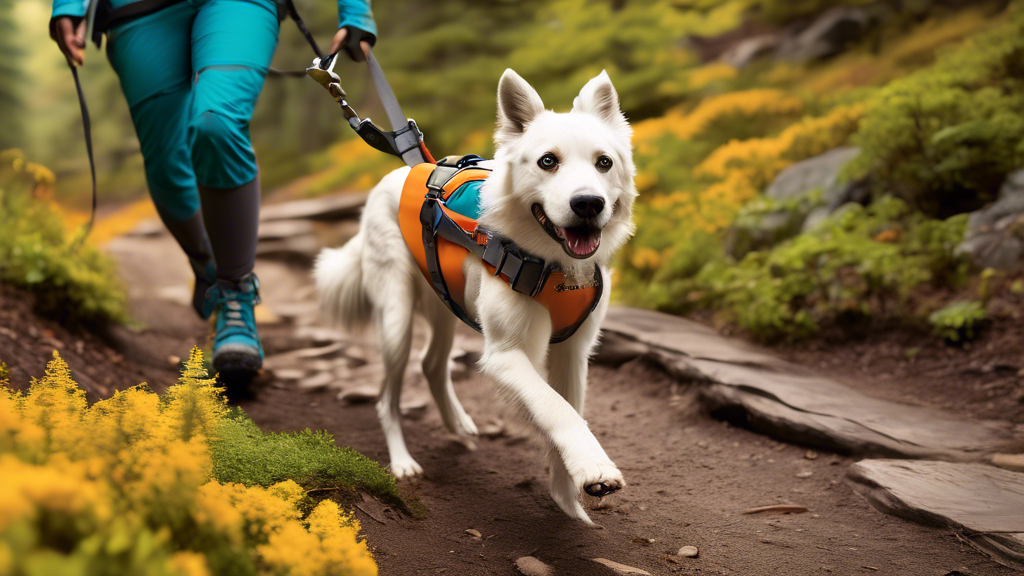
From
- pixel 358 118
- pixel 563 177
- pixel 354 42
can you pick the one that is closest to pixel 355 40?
pixel 354 42

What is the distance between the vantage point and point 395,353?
3.15m

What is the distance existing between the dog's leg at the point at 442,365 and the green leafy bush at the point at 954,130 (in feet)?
12.8

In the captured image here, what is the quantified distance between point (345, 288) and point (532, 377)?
1.65 m

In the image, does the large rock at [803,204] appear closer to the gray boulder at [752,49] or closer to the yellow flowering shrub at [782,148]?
the yellow flowering shrub at [782,148]

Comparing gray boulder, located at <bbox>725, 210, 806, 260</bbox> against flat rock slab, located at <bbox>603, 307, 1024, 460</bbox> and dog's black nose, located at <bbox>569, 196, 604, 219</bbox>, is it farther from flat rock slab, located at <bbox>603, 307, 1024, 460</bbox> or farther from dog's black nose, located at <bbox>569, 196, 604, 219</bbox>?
dog's black nose, located at <bbox>569, 196, 604, 219</bbox>

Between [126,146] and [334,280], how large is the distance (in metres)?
7.88

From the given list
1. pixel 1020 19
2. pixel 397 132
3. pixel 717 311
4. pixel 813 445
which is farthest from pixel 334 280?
pixel 1020 19

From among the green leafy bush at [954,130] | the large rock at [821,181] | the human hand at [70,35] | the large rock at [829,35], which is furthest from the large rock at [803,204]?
the human hand at [70,35]

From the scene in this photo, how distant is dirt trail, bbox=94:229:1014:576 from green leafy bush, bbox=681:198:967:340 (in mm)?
1182

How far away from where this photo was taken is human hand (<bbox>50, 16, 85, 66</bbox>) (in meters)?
2.82

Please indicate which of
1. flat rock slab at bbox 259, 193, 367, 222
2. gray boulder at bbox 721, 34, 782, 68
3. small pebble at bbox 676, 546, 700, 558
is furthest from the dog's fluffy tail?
gray boulder at bbox 721, 34, 782, 68

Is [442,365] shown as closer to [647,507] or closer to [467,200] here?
[467,200]

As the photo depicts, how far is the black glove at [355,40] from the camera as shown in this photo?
10.6ft

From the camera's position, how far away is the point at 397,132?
122 inches
